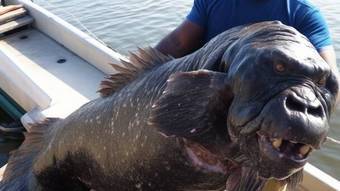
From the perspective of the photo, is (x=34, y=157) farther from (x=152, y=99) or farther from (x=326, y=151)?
(x=326, y=151)

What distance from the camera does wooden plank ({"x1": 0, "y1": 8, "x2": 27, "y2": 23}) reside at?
21.7 feet

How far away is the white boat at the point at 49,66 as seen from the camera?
4.93 metres

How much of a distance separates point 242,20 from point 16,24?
4.06 m

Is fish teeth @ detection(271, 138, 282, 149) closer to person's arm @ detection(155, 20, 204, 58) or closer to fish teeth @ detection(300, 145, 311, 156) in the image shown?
fish teeth @ detection(300, 145, 311, 156)

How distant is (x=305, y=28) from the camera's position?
3445 millimetres

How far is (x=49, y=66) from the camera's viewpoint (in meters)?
A: 5.74

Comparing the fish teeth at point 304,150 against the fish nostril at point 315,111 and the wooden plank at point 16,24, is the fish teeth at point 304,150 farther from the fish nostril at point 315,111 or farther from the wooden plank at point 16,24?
the wooden plank at point 16,24

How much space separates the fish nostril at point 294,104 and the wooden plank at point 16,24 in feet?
18.5

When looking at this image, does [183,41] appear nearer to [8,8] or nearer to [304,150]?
[304,150]

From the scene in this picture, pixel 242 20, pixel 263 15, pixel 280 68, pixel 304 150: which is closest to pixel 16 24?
pixel 242 20

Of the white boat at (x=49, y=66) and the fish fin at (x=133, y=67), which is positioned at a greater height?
the fish fin at (x=133, y=67)

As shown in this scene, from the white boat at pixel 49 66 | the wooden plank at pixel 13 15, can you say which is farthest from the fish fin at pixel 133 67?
the wooden plank at pixel 13 15

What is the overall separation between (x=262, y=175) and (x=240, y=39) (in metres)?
0.54

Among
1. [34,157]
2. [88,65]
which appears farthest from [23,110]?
[34,157]
